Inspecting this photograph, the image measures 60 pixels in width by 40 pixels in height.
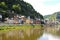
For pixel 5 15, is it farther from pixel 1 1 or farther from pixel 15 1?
pixel 15 1

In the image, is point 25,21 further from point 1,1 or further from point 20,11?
point 1,1

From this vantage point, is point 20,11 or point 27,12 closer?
point 20,11

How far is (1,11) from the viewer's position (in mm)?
82812

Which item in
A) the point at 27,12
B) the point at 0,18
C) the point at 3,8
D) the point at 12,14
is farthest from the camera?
the point at 27,12

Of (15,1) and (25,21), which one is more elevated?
(15,1)

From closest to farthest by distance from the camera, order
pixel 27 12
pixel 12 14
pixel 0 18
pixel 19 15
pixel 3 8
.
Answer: pixel 0 18, pixel 3 8, pixel 12 14, pixel 19 15, pixel 27 12

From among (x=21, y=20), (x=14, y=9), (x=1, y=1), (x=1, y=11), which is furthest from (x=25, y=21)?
(x=1, y=11)

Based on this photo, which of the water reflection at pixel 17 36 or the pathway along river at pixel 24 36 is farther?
the pathway along river at pixel 24 36

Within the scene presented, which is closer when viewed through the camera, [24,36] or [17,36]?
[17,36]

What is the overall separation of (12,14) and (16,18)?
2.76 meters

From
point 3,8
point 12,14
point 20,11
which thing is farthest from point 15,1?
point 3,8

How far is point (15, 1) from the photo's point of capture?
358ft

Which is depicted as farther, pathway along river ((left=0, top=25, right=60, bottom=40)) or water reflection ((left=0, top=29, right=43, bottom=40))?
pathway along river ((left=0, top=25, right=60, bottom=40))

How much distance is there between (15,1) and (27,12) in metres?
12.8
